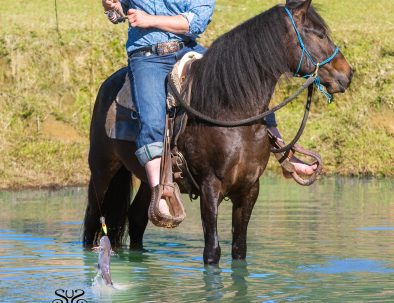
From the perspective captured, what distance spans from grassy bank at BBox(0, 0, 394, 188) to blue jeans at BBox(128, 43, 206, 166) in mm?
6885

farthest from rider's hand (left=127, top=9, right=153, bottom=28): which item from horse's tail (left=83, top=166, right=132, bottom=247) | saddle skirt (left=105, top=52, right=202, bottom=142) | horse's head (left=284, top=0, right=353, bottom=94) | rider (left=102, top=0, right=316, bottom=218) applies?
horse's tail (left=83, top=166, right=132, bottom=247)

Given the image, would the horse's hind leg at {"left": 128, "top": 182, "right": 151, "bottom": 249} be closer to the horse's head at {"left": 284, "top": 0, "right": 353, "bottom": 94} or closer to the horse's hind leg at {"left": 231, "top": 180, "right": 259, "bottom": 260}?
the horse's hind leg at {"left": 231, "top": 180, "right": 259, "bottom": 260}

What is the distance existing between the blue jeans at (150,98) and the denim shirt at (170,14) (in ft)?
0.44

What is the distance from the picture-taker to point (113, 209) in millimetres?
9992

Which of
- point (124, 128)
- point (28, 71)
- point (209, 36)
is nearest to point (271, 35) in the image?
point (124, 128)

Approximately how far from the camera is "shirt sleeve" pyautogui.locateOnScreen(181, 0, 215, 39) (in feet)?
27.2

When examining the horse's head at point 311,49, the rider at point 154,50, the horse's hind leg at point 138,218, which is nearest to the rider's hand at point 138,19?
the rider at point 154,50

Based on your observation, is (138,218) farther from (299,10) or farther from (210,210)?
(299,10)

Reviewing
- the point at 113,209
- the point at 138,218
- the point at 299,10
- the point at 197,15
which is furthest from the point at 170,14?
the point at 138,218

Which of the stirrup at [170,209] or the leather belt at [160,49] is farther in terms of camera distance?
the leather belt at [160,49]

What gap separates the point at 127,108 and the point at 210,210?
1.15 meters

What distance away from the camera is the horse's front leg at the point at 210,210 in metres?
8.15

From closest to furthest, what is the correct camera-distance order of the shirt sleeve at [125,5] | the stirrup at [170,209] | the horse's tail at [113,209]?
1. the stirrup at [170,209]
2. the shirt sleeve at [125,5]
3. the horse's tail at [113,209]

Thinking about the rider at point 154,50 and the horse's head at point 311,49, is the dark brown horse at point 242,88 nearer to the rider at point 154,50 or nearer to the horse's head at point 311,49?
the horse's head at point 311,49
